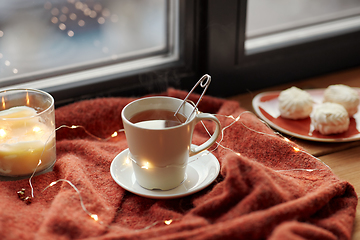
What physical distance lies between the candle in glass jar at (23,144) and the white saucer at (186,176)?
0.11 meters

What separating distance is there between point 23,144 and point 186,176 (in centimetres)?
26

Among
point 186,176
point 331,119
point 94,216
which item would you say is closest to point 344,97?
point 331,119

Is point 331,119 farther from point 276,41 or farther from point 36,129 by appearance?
point 36,129

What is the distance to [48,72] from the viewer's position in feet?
2.70

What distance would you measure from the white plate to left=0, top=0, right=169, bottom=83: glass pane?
0.87 feet

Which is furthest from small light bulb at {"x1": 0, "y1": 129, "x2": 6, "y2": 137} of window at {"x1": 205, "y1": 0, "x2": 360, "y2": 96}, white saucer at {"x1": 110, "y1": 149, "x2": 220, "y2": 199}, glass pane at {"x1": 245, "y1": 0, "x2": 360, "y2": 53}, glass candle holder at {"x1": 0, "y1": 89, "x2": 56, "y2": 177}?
glass pane at {"x1": 245, "y1": 0, "x2": 360, "y2": 53}

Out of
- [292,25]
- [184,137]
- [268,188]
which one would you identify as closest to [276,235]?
[268,188]

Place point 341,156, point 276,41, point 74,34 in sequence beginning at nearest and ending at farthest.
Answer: point 341,156 < point 74,34 < point 276,41

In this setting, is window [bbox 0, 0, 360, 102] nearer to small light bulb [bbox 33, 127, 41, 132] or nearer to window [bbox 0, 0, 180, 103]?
window [bbox 0, 0, 180, 103]

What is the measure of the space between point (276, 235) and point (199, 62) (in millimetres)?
526

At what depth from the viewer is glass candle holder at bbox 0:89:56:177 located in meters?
0.59

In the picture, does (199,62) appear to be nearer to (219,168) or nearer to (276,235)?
(219,168)

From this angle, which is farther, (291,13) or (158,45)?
(291,13)

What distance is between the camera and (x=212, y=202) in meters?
0.52
